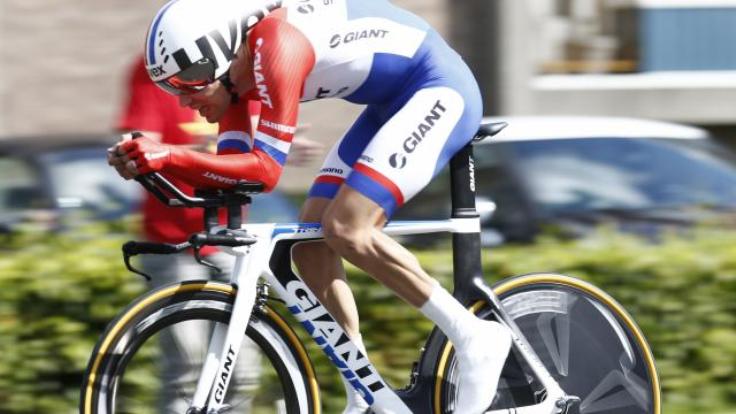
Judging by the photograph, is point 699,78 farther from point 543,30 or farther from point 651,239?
point 651,239

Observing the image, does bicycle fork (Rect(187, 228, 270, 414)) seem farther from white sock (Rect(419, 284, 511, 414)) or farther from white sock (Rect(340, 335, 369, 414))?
white sock (Rect(419, 284, 511, 414))

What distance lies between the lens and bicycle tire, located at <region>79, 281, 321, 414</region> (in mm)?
4621

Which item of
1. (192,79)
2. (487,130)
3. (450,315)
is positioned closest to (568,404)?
(450,315)

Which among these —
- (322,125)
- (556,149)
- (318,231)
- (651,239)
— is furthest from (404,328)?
(322,125)

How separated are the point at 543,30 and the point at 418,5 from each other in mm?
1514

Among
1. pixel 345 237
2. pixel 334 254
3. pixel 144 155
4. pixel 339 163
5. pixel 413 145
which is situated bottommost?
pixel 334 254

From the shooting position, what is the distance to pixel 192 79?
4.51 meters

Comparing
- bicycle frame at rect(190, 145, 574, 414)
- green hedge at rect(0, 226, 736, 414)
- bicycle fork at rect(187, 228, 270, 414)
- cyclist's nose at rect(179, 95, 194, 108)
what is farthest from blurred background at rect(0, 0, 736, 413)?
cyclist's nose at rect(179, 95, 194, 108)

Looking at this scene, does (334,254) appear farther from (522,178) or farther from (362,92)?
(522,178)

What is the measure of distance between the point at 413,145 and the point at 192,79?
705 mm

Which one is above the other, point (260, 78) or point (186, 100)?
point (260, 78)

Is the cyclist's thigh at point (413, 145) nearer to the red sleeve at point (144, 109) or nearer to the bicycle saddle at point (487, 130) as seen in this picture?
the bicycle saddle at point (487, 130)

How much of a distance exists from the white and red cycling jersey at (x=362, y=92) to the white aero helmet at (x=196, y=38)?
6cm

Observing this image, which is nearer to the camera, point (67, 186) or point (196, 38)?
point (196, 38)
